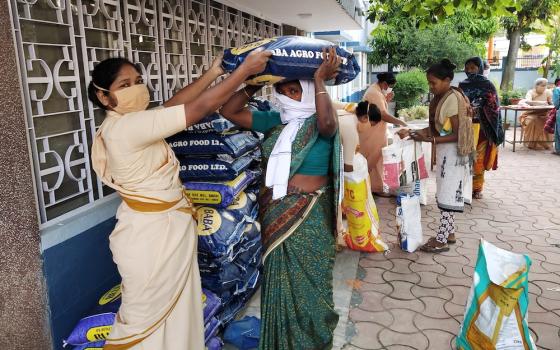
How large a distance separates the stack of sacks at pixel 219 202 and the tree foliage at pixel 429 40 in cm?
1130

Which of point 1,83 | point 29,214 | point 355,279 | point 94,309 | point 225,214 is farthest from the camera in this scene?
point 355,279

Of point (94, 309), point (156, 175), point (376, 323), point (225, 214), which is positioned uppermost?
point (156, 175)

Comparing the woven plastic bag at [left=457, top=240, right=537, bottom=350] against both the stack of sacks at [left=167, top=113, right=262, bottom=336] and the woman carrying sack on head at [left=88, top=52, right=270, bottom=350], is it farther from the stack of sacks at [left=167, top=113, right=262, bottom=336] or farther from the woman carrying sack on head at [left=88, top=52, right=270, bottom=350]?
the woman carrying sack on head at [left=88, top=52, right=270, bottom=350]

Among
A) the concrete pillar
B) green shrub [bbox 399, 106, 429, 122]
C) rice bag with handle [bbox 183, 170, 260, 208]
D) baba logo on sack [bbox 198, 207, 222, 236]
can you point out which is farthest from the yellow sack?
green shrub [bbox 399, 106, 429, 122]

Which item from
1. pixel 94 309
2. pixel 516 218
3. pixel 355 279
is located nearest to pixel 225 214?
pixel 94 309

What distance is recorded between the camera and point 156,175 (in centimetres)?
215

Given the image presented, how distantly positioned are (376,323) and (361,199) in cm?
132

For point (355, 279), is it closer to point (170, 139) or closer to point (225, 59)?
point (170, 139)

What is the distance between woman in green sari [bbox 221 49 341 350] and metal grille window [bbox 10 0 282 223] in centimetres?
100

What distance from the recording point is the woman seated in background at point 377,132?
5.75 metres

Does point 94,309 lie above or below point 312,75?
below

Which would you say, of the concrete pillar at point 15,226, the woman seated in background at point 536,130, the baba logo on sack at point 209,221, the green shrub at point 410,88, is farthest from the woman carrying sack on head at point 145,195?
the green shrub at point 410,88

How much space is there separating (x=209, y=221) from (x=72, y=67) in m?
1.21

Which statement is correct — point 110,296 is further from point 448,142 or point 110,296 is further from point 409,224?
point 448,142
